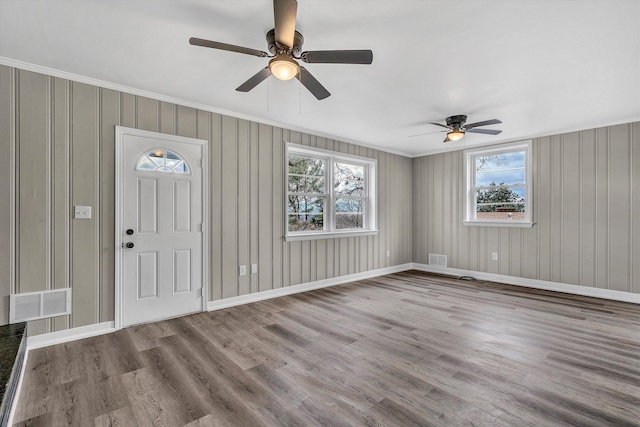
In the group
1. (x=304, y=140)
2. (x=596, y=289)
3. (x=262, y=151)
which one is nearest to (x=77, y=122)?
(x=262, y=151)

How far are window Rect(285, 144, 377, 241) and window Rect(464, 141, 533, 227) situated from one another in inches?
76.6

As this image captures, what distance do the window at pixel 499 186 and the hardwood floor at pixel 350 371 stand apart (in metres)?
2.06

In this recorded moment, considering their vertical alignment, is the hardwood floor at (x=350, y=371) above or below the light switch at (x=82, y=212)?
below

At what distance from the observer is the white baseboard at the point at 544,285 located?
4.33 m

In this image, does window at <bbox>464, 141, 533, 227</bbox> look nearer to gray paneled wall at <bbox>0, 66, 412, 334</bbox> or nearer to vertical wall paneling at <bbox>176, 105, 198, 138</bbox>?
gray paneled wall at <bbox>0, 66, 412, 334</bbox>

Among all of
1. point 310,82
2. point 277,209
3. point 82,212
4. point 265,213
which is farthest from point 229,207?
point 310,82

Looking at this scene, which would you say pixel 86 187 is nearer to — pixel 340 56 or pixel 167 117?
pixel 167 117

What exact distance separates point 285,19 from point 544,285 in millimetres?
5597

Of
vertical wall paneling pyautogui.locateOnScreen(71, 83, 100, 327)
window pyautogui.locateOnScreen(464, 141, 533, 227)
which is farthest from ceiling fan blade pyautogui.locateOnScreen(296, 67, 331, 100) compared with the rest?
window pyautogui.locateOnScreen(464, 141, 533, 227)

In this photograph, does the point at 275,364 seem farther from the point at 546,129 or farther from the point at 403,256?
the point at 546,129

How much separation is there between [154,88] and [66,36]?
954 mm

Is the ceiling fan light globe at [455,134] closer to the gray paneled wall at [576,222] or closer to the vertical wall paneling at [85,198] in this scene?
the gray paneled wall at [576,222]

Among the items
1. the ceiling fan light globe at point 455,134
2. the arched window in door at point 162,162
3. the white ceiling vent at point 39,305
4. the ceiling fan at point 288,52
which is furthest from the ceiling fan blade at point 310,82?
the white ceiling vent at point 39,305

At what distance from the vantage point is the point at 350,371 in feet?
7.73
